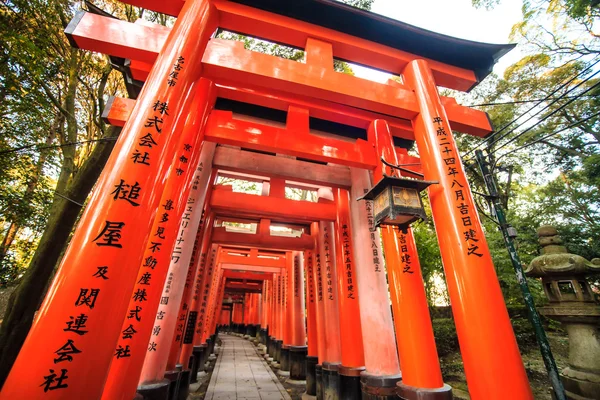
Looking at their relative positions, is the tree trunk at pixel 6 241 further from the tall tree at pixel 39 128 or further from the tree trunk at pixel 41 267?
the tree trunk at pixel 41 267

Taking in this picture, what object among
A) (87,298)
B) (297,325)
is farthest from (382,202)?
(297,325)

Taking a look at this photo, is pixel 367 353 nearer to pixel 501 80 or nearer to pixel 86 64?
pixel 86 64

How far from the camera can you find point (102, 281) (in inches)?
74.5

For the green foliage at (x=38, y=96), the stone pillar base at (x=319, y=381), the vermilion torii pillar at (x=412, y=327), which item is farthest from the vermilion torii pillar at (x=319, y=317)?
the green foliage at (x=38, y=96)

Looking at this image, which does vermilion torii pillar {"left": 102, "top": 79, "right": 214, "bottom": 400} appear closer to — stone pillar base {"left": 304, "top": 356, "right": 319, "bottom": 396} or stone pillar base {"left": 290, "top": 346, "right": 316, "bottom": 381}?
stone pillar base {"left": 304, "top": 356, "right": 319, "bottom": 396}

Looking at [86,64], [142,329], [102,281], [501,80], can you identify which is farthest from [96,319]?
[501,80]

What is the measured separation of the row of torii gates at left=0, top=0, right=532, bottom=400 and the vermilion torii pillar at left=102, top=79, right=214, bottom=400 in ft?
0.06

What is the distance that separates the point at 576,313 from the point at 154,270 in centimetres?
684

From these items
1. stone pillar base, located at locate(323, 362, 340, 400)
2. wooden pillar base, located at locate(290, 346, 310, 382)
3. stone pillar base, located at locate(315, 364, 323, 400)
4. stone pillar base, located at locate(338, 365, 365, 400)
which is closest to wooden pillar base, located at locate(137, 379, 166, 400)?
stone pillar base, located at locate(338, 365, 365, 400)

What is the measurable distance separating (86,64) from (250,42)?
492 centimetres

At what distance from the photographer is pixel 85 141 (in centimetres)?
415

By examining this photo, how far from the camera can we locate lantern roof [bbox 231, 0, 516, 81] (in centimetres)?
391

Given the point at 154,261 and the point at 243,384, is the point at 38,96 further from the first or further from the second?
the point at 243,384

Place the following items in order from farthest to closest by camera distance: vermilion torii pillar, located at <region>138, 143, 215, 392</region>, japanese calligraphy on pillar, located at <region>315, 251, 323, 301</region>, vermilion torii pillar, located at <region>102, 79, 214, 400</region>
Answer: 1. japanese calligraphy on pillar, located at <region>315, 251, 323, 301</region>
2. vermilion torii pillar, located at <region>138, 143, 215, 392</region>
3. vermilion torii pillar, located at <region>102, 79, 214, 400</region>
